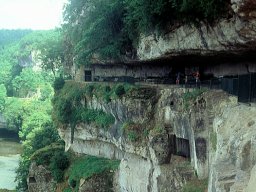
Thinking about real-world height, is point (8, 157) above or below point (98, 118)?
below

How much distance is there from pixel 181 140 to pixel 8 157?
46061 mm

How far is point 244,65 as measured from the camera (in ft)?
81.5

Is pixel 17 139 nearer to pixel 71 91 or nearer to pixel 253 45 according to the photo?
pixel 71 91

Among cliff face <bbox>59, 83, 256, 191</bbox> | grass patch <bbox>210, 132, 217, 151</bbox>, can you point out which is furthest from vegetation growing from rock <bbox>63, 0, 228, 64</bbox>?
grass patch <bbox>210, 132, 217, 151</bbox>

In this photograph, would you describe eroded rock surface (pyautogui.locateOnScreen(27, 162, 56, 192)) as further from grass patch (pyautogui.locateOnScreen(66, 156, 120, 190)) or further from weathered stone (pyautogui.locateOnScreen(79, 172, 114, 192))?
weathered stone (pyautogui.locateOnScreen(79, 172, 114, 192))

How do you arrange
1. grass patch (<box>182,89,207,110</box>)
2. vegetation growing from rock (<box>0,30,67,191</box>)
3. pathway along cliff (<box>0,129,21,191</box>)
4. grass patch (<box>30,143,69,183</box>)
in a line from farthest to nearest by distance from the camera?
pathway along cliff (<box>0,129,21,191</box>)
vegetation growing from rock (<box>0,30,67,191</box>)
grass patch (<box>30,143,69,183</box>)
grass patch (<box>182,89,207,110</box>)

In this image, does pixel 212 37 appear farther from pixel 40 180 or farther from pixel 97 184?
pixel 40 180

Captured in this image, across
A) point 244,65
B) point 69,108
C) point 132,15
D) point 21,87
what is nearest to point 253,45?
point 244,65

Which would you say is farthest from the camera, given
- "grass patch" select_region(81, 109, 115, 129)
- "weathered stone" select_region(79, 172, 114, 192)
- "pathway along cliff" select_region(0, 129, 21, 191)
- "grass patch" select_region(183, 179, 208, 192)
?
"pathway along cliff" select_region(0, 129, 21, 191)

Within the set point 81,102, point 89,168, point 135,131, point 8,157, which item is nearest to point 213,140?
point 135,131

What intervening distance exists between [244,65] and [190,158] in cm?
698

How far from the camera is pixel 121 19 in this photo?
30719 millimetres

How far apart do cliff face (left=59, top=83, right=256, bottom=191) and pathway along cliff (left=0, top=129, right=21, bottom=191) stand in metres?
23.4

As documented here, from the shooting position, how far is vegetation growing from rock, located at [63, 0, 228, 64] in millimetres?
19303
